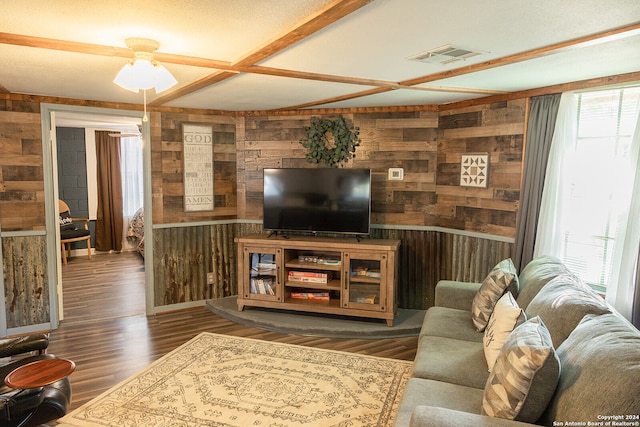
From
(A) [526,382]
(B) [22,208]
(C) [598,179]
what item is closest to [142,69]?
(A) [526,382]

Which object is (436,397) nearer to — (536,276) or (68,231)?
(536,276)

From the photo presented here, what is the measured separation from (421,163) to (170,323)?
10.5ft

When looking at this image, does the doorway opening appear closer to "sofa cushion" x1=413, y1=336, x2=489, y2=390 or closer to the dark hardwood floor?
the dark hardwood floor

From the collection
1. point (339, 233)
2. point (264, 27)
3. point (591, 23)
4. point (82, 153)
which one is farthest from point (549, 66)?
point (82, 153)

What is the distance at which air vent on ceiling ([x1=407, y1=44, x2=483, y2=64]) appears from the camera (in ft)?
8.05

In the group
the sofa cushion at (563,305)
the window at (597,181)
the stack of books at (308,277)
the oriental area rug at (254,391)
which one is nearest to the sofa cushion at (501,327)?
the sofa cushion at (563,305)

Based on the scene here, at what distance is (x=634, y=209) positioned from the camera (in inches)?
118

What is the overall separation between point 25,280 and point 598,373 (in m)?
4.76

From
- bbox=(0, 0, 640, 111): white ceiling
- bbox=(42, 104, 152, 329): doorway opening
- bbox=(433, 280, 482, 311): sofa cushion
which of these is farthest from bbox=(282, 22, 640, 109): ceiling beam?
Answer: bbox=(42, 104, 152, 329): doorway opening

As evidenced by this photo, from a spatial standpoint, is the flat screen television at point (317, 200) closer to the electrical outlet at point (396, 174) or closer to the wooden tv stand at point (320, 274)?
the wooden tv stand at point (320, 274)

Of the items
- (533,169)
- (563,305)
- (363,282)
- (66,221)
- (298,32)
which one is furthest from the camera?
(66,221)

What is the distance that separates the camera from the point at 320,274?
181 inches

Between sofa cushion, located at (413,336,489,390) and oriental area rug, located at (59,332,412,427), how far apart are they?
0.54 meters

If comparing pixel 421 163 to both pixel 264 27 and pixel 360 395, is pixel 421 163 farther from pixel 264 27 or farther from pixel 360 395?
pixel 264 27
